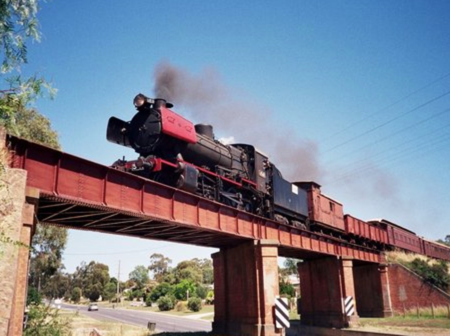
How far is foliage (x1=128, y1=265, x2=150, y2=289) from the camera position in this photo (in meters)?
110

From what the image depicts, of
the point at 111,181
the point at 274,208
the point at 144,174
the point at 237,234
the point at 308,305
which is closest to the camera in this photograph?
the point at 111,181

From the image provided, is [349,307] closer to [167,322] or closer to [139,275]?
[167,322]

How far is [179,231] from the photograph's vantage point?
18125 millimetres

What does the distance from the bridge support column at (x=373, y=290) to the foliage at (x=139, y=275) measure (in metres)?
84.2

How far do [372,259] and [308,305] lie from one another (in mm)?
7880

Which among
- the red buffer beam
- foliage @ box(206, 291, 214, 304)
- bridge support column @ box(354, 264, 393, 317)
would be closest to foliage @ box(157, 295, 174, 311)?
foliage @ box(206, 291, 214, 304)

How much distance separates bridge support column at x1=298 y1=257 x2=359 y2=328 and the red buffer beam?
282 inches

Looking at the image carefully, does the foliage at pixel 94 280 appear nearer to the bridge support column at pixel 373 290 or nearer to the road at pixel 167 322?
the road at pixel 167 322

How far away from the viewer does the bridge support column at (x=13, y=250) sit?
8.95m

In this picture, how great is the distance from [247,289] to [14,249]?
1321cm

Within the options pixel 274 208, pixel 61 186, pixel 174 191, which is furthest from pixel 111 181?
pixel 274 208

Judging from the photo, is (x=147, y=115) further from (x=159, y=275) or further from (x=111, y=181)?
(x=159, y=275)

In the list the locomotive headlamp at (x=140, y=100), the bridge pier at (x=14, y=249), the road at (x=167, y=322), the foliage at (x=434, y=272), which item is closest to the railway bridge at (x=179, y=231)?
the bridge pier at (x=14, y=249)

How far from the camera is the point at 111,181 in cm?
1356
